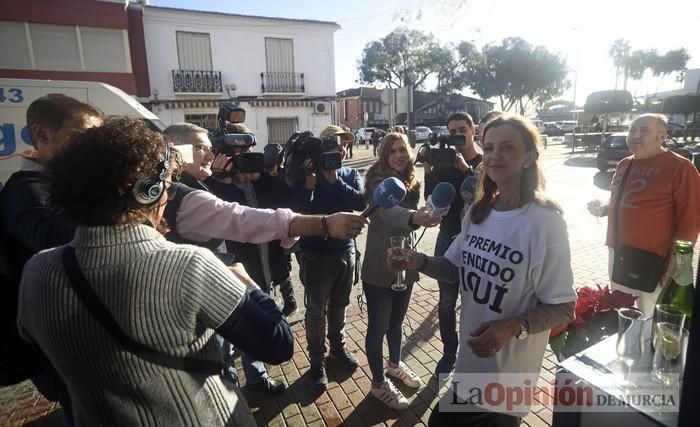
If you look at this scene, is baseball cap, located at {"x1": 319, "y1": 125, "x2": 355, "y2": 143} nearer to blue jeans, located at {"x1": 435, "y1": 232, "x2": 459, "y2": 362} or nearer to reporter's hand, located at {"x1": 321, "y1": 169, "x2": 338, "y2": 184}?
reporter's hand, located at {"x1": 321, "y1": 169, "x2": 338, "y2": 184}

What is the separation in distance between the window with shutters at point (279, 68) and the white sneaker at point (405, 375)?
17816mm

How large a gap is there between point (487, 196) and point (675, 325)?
961 mm

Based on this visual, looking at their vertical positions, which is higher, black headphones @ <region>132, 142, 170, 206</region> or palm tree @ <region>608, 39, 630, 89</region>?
palm tree @ <region>608, 39, 630, 89</region>

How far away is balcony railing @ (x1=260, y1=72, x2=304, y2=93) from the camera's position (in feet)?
62.0

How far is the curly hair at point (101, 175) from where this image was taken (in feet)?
3.59

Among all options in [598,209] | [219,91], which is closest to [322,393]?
[598,209]

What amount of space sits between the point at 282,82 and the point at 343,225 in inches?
741

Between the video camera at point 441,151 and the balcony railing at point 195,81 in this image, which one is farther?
the balcony railing at point 195,81

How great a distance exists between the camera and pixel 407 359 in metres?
3.59

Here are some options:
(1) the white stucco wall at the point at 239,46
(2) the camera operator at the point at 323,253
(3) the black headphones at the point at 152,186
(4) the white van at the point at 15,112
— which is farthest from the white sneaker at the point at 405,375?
(1) the white stucco wall at the point at 239,46

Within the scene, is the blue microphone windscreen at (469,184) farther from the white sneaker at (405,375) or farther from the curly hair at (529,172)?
the white sneaker at (405,375)

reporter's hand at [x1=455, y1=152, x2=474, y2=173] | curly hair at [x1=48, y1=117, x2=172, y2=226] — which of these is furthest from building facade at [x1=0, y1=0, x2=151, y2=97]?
curly hair at [x1=48, y1=117, x2=172, y2=226]

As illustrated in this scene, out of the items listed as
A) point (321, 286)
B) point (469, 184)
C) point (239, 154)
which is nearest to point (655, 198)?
point (469, 184)

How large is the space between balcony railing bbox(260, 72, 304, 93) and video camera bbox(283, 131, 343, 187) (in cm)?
1718
